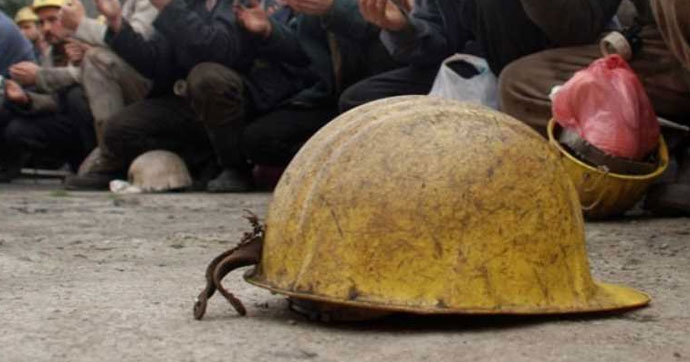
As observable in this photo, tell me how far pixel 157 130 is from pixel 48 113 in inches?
58.0

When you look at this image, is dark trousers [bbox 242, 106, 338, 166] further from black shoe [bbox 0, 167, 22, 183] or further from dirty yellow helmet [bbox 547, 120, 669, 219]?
black shoe [bbox 0, 167, 22, 183]

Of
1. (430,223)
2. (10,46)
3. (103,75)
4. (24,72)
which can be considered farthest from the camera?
(10,46)

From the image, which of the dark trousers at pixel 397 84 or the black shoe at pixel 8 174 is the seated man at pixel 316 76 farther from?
the black shoe at pixel 8 174

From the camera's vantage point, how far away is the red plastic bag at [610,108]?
383cm

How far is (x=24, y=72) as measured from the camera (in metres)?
7.89

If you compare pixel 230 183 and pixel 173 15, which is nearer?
pixel 173 15

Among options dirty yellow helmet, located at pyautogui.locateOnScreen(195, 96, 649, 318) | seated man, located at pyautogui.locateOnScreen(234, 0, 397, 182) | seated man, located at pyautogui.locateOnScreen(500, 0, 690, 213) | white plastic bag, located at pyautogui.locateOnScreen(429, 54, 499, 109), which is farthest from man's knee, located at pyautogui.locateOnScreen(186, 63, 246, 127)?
dirty yellow helmet, located at pyautogui.locateOnScreen(195, 96, 649, 318)

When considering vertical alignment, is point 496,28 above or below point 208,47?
above

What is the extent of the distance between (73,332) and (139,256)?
1.20 m

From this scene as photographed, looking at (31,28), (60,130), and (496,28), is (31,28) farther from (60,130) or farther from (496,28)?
(496,28)

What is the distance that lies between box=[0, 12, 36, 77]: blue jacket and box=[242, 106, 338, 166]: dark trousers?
2950 mm

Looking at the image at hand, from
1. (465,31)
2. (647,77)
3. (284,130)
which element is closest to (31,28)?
(284,130)

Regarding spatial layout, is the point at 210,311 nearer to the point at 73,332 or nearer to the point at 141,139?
the point at 73,332

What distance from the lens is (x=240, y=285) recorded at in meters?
2.72
